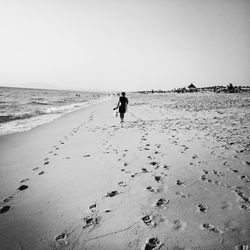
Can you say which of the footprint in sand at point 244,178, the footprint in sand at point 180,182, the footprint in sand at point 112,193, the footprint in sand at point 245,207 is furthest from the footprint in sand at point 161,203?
the footprint in sand at point 244,178

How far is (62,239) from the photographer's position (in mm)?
Answer: 3107

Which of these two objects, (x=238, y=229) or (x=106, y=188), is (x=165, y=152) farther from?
(x=238, y=229)

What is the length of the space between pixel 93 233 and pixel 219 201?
7.90ft

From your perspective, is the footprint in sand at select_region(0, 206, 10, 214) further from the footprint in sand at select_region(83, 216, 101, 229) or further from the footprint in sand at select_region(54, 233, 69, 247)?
the footprint in sand at select_region(83, 216, 101, 229)

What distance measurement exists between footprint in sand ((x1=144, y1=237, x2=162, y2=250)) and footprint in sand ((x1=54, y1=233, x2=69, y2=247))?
1233 millimetres

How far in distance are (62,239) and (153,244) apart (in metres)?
1.44

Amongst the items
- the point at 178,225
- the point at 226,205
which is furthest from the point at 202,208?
the point at 178,225

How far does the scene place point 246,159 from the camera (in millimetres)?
5613

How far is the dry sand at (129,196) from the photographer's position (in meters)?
3.02

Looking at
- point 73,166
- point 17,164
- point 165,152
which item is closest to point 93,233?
point 73,166

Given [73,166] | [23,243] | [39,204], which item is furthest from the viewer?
[73,166]

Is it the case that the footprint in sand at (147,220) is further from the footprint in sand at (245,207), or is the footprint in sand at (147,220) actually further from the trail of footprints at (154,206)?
the footprint in sand at (245,207)

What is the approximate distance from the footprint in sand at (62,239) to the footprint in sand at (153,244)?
4.05 feet

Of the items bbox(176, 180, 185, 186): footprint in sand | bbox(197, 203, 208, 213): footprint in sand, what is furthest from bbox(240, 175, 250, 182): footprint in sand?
bbox(197, 203, 208, 213): footprint in sand
